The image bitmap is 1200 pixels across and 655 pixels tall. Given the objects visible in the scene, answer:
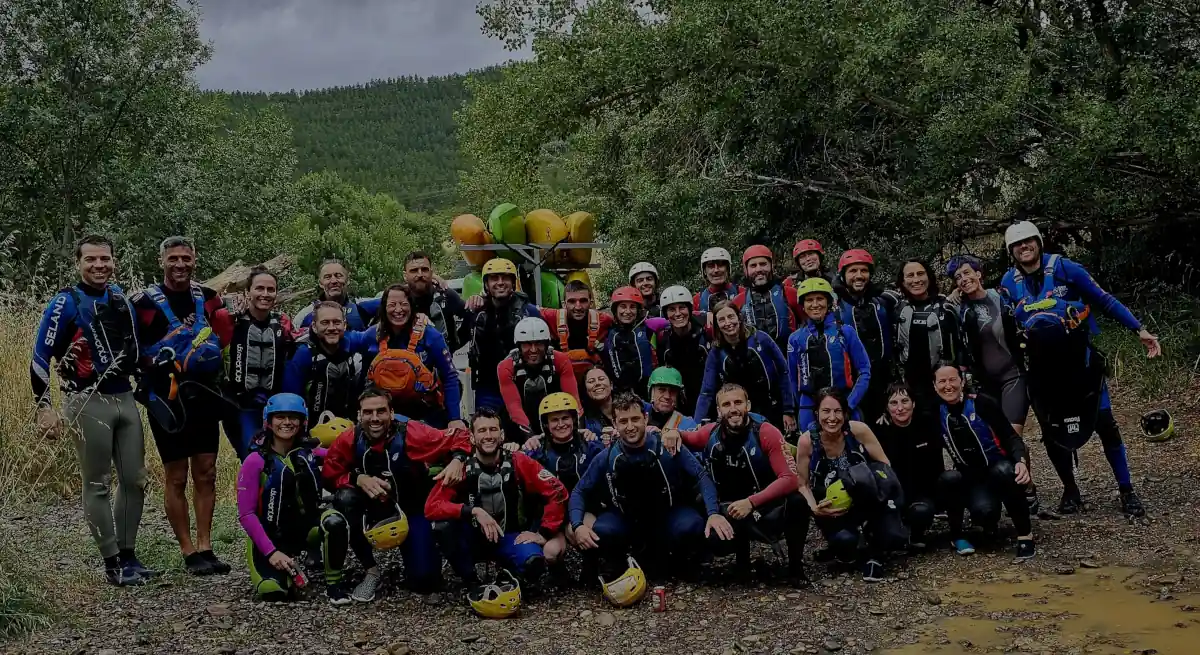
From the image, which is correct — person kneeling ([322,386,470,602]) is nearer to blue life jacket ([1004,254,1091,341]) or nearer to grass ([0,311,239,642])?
grass ([0,311,239,642])

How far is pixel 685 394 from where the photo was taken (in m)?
7.63

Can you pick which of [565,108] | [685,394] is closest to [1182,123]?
[685,394]

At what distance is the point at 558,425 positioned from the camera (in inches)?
256

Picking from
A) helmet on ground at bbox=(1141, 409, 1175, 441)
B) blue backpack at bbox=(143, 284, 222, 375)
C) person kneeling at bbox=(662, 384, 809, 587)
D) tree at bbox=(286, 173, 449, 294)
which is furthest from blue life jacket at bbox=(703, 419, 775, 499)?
tree at bbox=(286, 173, 449, 294)

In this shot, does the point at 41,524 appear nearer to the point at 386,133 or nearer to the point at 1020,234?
the point at 1020,234

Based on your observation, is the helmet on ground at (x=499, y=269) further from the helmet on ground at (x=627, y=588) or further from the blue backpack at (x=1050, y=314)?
the blue backpack at (x=1050, y=314)

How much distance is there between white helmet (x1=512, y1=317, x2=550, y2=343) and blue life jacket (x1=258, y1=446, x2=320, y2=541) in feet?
4.94

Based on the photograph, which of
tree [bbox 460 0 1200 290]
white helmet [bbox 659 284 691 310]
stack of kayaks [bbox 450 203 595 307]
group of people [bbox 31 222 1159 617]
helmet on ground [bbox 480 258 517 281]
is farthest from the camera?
stack of kayaks [bbox 450 203 595 307]

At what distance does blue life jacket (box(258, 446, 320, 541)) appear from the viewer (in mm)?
6250

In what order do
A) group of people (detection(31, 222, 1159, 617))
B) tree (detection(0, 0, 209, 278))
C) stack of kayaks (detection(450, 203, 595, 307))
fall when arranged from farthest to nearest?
tree (detection(0, 0, 209, 278)), stack of kayaks (detection(450, 203, 595, 307)), group of people (detection(31, 222, 1159, 617))

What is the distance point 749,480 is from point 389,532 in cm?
212

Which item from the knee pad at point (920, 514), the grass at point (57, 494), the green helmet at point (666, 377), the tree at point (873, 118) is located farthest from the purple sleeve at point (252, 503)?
the tree at point (873, 118)

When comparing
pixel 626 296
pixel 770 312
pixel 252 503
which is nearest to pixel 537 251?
pixel 626 296

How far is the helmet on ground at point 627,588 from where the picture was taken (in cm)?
601
